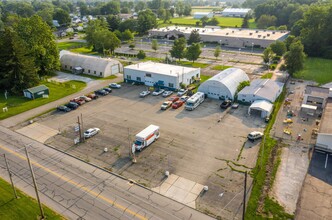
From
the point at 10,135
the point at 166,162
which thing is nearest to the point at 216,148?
the point at 166,162

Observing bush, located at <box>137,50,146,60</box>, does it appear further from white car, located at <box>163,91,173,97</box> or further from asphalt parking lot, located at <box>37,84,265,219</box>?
asphalt parking lot, located at <box>37,84,265,219</box>

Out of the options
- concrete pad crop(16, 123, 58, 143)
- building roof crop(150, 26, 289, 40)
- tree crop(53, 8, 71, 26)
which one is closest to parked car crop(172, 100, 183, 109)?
concrete pad crop(16, 123, 58, 143)

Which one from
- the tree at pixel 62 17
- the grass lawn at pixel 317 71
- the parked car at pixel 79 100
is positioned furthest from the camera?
the tree at pixel 62 17

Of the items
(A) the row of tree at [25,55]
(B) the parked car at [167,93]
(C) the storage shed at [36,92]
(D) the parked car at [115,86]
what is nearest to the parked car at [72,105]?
(C) the storage shed at [36,92]

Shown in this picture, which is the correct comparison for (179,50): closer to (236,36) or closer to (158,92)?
(158,92)

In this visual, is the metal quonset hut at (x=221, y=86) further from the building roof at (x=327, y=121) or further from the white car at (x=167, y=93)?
the building roof at (x=327, y=121)

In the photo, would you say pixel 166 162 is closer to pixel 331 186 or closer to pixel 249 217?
pixel 249 217
